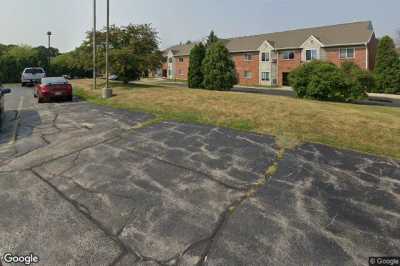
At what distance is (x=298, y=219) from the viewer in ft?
13.6

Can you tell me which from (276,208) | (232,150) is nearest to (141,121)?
(232,150)

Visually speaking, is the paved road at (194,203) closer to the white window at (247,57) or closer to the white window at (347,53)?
the white window at (347,53)

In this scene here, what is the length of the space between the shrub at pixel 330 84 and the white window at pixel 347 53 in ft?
68.1

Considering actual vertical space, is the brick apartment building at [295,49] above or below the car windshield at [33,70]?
above

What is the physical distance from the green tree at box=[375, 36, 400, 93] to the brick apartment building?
165 cm

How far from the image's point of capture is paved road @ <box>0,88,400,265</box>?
3473 millimetres

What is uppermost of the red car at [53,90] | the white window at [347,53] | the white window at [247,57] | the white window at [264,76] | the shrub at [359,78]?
the white window at [247,57]

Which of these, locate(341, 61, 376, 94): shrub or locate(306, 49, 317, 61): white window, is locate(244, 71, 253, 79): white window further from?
locate(341, 61, 376, 94): shrub

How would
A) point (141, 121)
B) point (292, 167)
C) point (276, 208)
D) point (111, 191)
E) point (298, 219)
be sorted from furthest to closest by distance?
1. point (141, 121)
2. point (292, 167)
3. point (111, 191)
4. point (276, 208)
5. point (298, 219)

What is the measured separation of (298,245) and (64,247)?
2973 mm

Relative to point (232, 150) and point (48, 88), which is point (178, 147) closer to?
point (232, 150)

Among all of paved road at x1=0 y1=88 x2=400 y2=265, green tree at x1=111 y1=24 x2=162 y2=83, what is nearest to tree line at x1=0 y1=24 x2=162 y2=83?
green tree at x1=111 y1=24 x2=162 y2=83

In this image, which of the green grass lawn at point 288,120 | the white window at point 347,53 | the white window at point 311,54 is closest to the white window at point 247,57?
the white window at point 311,54

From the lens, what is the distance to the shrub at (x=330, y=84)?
56.6 ft
